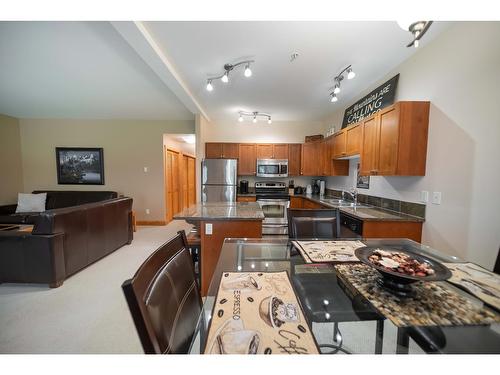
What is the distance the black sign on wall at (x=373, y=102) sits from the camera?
2.48 m

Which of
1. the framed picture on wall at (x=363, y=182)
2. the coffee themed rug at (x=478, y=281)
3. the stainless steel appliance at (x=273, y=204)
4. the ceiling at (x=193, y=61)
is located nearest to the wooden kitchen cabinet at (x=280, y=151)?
the stainless steel appliance at (x=273, y=204)

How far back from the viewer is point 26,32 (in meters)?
2.10

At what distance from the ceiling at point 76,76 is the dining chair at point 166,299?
8.38ft

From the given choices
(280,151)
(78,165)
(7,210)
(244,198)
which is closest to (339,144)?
(280,151)

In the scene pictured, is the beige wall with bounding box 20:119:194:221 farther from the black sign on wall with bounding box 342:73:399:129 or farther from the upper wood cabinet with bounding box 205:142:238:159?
the black sign on wall with bounding box 342:73:399:129

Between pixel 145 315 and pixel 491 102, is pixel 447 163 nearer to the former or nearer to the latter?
pixel 491 102

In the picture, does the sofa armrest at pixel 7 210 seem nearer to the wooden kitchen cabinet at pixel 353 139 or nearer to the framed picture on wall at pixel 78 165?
the framed picture on wall at pixel 78 165

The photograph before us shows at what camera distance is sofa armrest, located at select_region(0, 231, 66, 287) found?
7.02ft

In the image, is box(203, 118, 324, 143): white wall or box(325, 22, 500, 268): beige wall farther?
box(203, 118, 324, 143): white wall

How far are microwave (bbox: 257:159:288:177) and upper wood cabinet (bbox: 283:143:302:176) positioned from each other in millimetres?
141

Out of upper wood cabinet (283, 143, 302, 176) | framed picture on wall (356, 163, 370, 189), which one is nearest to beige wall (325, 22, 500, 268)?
framed picture on wall (356, 163, 370, 189)

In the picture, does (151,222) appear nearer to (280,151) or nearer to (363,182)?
(280,151)

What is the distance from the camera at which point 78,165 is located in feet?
16.0
